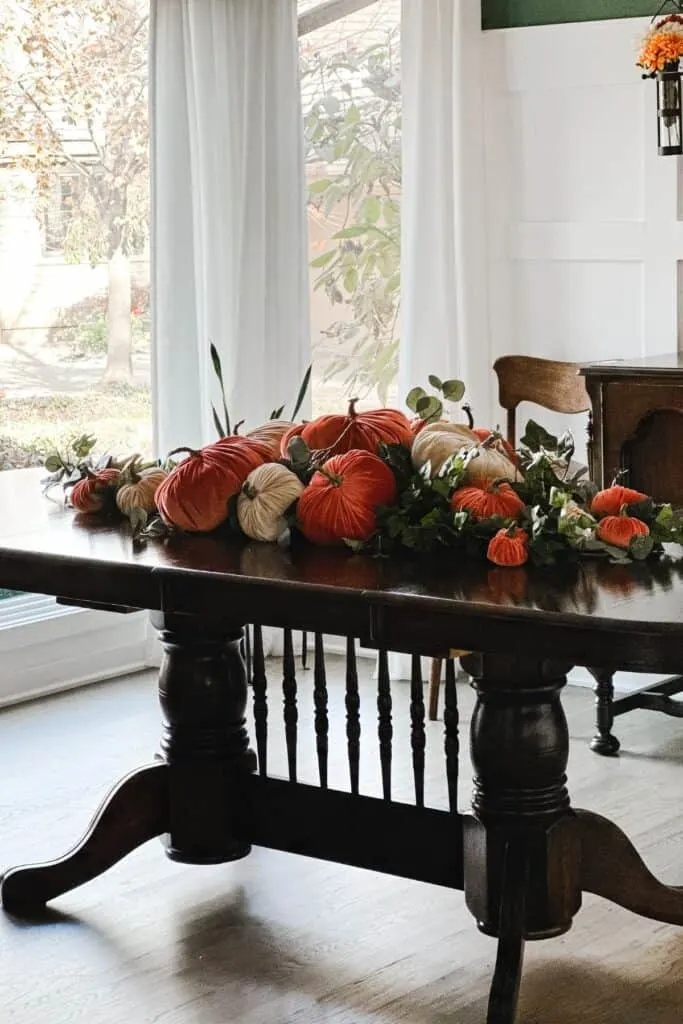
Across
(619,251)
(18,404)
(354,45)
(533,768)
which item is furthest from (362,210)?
(533,768)

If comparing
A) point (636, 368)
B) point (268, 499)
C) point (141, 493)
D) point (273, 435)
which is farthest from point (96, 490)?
point (636, 368)

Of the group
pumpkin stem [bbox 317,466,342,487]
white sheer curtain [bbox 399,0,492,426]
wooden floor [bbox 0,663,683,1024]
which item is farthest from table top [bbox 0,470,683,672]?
white sheer curtain [bbox 399,0,492,426]

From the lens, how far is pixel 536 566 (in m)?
2.36

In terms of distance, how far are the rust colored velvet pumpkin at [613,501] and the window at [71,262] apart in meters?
2.66

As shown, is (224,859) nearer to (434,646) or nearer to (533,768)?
(533,768)

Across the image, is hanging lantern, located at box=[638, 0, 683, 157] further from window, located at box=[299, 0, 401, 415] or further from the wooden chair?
window, located at box=[299, 0, 401, 415]

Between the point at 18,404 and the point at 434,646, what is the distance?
2889 millimetres

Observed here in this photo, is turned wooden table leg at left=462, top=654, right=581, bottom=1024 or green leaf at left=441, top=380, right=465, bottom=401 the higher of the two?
green leaf at left=441, top=380, right=465, bottom=401

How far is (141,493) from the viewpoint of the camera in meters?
2.79

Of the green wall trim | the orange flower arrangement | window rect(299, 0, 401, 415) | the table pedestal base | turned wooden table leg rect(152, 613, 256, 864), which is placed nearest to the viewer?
the table pedestal base

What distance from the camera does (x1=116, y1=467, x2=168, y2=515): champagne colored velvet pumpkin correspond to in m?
2.78

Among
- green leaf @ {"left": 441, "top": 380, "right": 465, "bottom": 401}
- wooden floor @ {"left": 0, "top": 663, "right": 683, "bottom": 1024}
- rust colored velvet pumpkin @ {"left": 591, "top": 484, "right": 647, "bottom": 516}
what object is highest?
green leaf @ {"left": 441, "top": 380, "right": 465, "bottom": 401}

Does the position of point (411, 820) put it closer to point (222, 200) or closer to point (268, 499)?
point (268, 499)

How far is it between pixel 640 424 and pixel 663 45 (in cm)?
104
